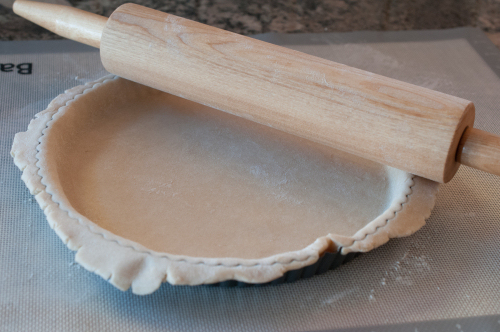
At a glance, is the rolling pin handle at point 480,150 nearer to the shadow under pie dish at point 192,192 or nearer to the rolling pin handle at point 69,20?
the shadow under pie dish at point 192,192

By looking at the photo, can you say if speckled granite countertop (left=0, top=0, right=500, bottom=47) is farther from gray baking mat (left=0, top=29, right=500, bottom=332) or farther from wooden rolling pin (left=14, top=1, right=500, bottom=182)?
gray baking mat (left=0, top=29, right=500, bottom=332)

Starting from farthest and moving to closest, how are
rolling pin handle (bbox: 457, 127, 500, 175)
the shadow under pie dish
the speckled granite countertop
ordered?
the speckled granite countertop < rolling pin handle (bbox: 457, 127, 500, 175) < the shadow under pie dish

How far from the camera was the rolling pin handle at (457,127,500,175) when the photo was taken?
1138mm

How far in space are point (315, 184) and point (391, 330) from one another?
1.44 feet

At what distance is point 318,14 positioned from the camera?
2559mm

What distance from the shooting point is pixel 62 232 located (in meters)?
1.05

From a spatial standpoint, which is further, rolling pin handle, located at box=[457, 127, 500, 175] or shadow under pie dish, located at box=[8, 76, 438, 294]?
rolling pin handle, located at box=[457, 127, 500, 175]

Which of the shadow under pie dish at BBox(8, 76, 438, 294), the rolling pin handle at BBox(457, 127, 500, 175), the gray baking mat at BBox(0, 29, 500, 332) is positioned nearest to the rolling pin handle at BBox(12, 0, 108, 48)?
the shadow under pie dish at BBox(8, 76, 438, 294)

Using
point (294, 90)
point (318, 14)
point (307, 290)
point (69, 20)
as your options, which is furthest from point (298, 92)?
point (318, 14)

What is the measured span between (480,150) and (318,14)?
1.63 meters

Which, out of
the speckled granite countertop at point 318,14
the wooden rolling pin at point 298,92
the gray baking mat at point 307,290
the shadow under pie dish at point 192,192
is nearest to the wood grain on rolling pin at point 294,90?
the wooden rolling pin at point 298,92

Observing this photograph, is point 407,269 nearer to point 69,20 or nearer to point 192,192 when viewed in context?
point 192,192

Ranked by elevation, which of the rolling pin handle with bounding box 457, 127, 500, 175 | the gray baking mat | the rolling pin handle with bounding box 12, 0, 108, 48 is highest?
the rolling pin handle with bounding box 457, 127, 500, 175

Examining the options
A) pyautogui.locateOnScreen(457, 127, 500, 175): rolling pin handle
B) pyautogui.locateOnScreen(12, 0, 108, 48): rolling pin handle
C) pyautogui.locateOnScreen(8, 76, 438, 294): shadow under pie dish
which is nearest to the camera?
pyautogui.locateOnScreen(8, 76, 438, 294): shadow under pie dish
